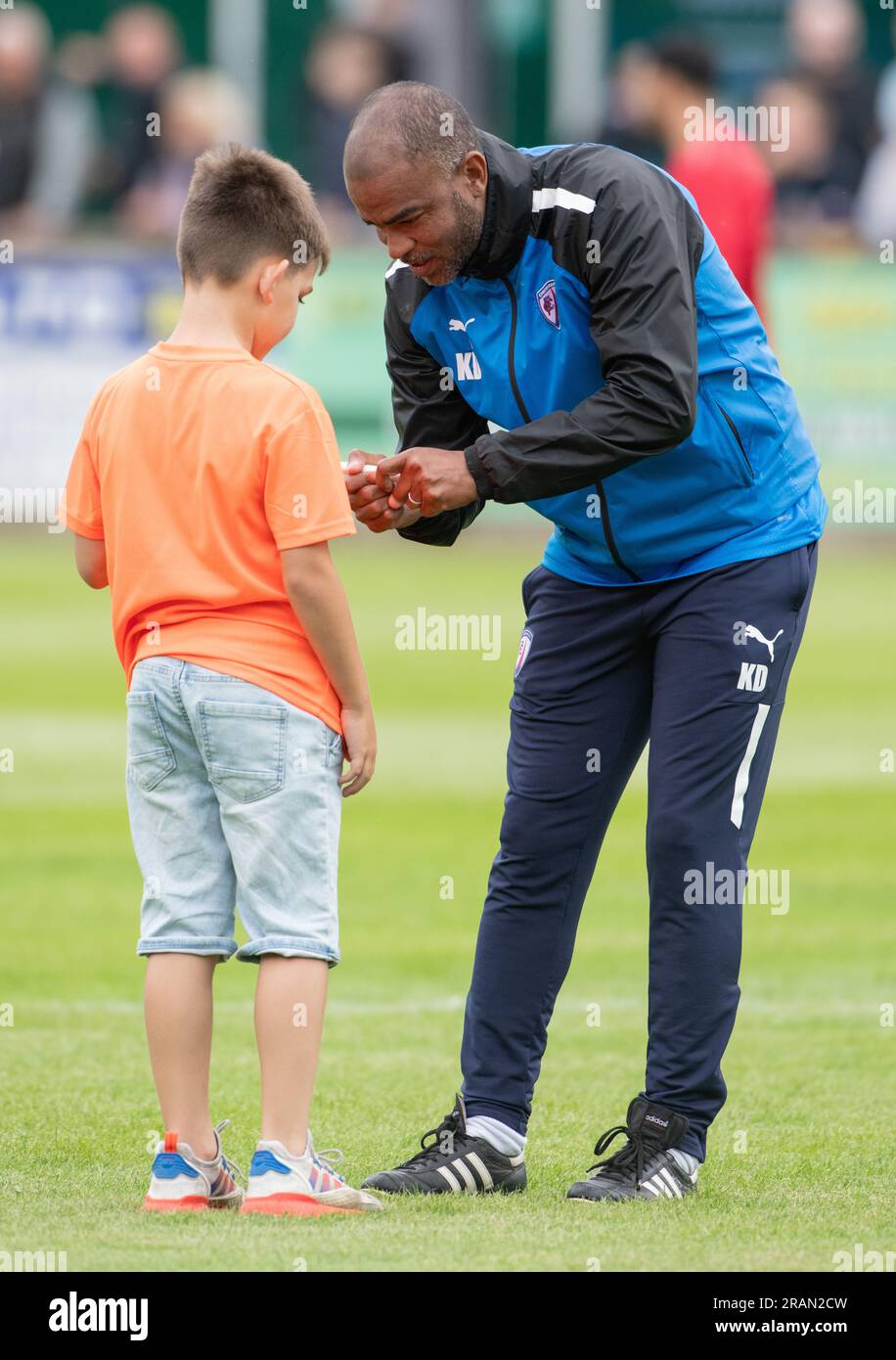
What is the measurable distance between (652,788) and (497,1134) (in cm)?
79

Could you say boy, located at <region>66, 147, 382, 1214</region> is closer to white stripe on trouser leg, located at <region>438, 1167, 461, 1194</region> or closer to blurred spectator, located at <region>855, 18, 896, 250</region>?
white stripe on trouser leg, located at <region>438, 1167, 461, 1194</region>

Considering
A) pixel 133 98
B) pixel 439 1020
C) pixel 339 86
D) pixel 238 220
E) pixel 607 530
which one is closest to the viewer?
pixel 238 220

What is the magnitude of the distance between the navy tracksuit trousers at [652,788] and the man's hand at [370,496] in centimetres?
47

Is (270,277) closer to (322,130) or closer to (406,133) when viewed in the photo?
(406,133)

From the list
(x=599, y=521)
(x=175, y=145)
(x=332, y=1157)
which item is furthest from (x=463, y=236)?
(x=175, y=145)

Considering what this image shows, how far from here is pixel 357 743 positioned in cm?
448

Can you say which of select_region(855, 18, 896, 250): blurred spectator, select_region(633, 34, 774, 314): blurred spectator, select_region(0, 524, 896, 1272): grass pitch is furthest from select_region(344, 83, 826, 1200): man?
select_region(855, 18, 896, 250): blurred spectator

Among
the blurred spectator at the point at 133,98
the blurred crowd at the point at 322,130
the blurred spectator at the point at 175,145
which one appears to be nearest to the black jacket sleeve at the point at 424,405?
the blurred crowd at the point at 322,130

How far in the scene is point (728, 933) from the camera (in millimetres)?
4805

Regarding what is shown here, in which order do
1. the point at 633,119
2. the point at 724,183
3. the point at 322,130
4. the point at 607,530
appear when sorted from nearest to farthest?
the point at 607,530
the point at 724,183
the point at 633,119
the point at 322,130

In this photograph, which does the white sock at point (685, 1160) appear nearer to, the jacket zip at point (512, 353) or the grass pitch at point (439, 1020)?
A: the grass pitch at point (439, 1020)

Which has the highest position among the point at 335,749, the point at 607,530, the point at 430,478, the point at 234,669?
the point at 430,478

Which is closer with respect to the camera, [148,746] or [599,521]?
[148,746]

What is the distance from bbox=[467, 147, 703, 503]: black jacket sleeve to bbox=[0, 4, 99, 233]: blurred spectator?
1674 cm
